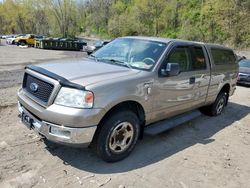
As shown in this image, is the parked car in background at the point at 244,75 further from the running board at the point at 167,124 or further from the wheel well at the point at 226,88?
the running board at the point at 167,124

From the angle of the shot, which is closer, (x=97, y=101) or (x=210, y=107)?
(x=97, y=101)

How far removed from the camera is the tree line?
35.0 m

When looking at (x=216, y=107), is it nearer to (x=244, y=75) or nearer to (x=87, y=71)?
(x=87, y=71)

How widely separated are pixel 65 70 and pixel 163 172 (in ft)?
6.83

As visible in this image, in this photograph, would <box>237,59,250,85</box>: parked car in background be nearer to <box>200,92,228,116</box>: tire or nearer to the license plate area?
<box>200,92,228,116</box>: tire

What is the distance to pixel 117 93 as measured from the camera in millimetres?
3605

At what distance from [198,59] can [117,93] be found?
252 centimetres

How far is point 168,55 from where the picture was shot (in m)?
4.50

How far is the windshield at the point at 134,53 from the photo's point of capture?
4.36 m

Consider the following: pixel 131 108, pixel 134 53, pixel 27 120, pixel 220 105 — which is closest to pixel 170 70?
pixel 134 53

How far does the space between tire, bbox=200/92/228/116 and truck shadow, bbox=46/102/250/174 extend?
0.53 ft

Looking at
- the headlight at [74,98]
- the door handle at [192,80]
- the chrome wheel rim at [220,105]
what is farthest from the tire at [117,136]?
the chrome wheel rim at [220,105]

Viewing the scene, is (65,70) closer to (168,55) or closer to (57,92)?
(57,92)

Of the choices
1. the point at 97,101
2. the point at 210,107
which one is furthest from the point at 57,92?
the point at 210,107
